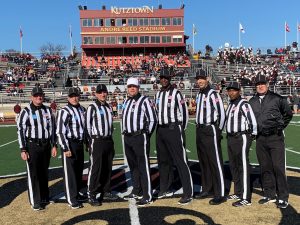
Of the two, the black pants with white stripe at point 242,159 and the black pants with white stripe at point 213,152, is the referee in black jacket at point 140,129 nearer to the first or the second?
the black pants with white stripe at point 213,152

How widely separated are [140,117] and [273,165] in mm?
1990

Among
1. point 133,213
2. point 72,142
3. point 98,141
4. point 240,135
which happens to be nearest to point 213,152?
point 240,135

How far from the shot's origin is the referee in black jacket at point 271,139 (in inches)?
210

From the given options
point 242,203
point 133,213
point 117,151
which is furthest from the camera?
point 117,151

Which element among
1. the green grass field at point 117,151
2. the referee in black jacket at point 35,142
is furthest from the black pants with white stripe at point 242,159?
the green grass field at point 117,151

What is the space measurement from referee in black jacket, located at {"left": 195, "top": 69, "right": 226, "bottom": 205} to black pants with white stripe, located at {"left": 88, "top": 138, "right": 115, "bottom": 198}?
1.35 m

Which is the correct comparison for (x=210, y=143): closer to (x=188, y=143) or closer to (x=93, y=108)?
(x=93, y=108)

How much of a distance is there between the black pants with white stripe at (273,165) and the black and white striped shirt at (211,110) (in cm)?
62

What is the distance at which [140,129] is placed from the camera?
555 centimetres

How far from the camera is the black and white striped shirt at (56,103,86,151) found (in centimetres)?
542

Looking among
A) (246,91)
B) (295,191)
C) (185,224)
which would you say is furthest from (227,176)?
(246,91)

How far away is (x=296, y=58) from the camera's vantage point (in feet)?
133

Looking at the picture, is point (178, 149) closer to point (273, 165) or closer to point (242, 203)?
point (242, 203)

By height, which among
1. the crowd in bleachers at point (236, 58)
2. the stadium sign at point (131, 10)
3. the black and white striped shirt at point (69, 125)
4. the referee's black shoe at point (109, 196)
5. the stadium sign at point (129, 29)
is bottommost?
the referee's black shoe at point (109, 196)
